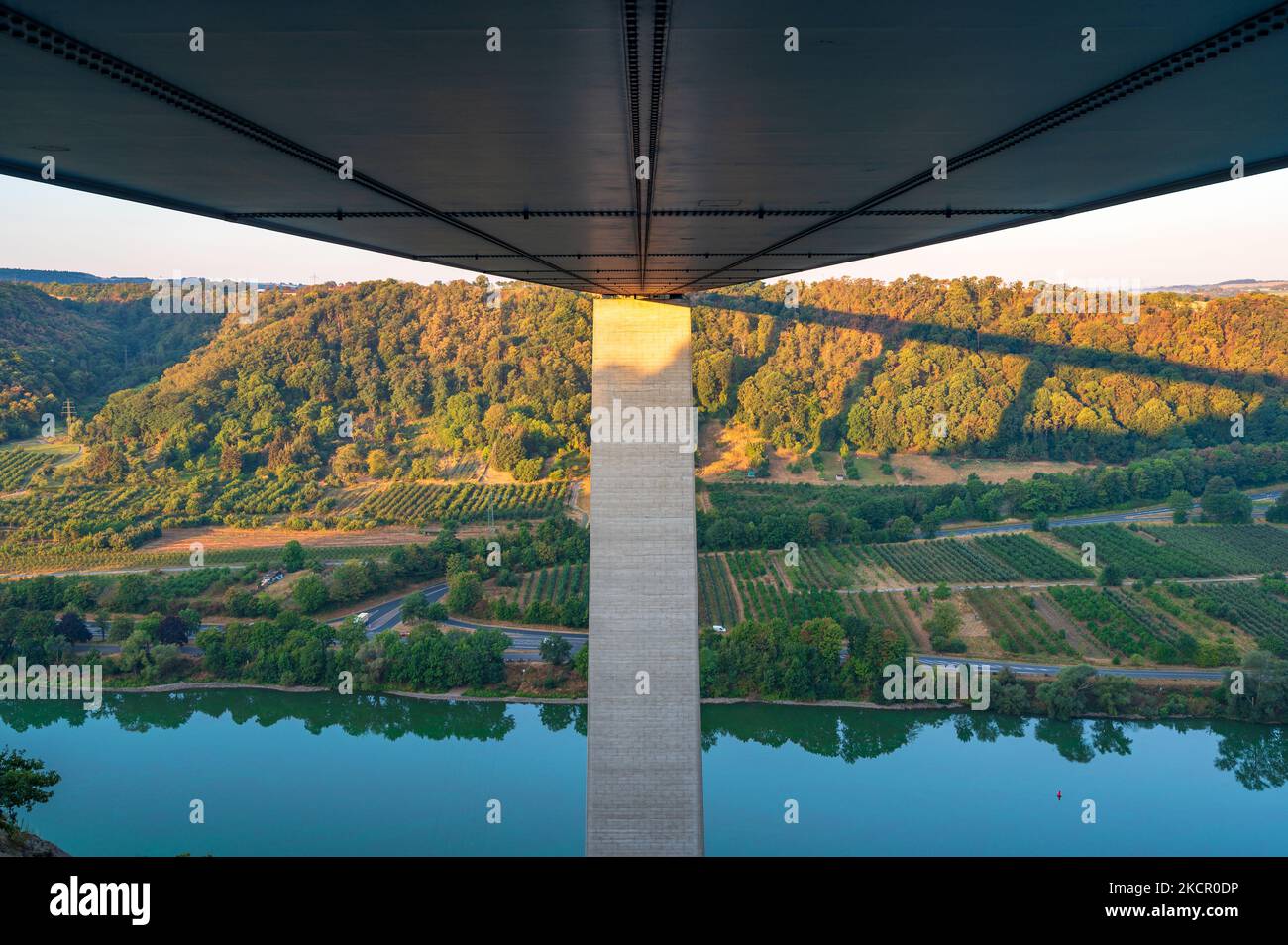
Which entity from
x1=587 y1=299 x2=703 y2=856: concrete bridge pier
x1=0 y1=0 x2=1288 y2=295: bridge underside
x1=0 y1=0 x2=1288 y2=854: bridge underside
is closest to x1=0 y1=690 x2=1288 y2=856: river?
x1=587 y1=299 x2=703 y2=856: concrete bridge pier

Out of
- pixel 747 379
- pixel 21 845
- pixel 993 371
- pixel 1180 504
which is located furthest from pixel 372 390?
pixel 21 845

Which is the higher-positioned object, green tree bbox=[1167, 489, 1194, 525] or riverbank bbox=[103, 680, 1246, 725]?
green tree bbox=[1167, 489, 1194, 525]

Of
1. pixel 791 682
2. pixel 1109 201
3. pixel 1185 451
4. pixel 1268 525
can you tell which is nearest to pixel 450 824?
pixel 791 682

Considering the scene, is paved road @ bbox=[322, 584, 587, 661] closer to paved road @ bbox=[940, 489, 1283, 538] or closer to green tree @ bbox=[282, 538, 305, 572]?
green tree @ bbox=[282, 538, 305, 572]

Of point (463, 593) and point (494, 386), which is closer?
point (463, 593)

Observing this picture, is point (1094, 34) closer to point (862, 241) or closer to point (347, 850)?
point (862, 241)

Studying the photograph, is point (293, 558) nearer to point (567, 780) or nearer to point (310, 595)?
point (310, 595)
